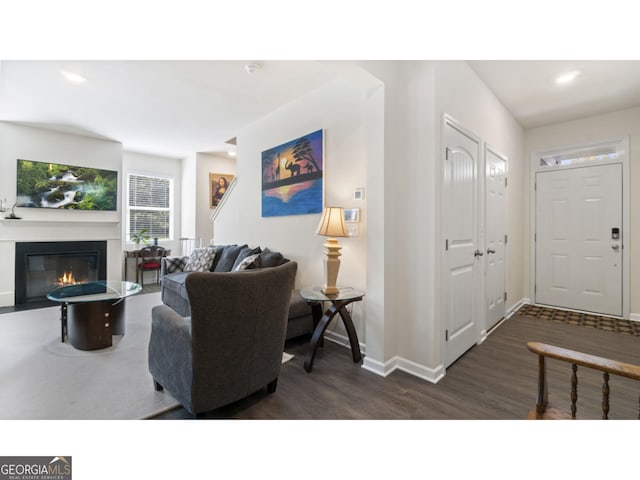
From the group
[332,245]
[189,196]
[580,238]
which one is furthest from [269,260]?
[580,238]

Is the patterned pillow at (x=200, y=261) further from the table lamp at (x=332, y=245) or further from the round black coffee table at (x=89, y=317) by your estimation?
the table lamp at (x=332, y=245)

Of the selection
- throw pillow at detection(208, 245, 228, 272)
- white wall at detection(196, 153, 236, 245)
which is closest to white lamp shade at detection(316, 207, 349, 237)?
throw pillow at detection(208, 245, 228, 272)

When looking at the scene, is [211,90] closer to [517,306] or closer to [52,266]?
[52,266]

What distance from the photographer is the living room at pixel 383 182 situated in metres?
2.04

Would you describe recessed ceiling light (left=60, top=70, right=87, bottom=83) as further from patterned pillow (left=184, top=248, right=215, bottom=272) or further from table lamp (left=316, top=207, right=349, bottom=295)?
table lamp (left=316, top=207, right=349, bottom=295)

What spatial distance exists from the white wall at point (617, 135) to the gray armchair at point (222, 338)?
4346 mm

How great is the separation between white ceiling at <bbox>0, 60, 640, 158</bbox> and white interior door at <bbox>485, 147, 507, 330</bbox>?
2.55 feet

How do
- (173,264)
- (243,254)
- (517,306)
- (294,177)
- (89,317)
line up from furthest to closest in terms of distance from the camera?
(173,264) < (517,306) < (243,254) < (294,177) < (89,317)

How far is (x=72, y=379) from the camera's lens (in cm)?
197

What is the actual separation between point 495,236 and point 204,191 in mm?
5221

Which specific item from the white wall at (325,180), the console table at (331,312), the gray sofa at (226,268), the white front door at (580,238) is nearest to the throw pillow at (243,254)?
the gray sofa at (226,268)
